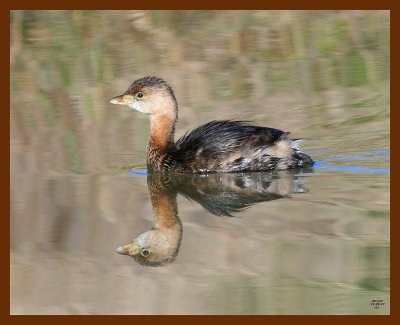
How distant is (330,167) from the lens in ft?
35.2

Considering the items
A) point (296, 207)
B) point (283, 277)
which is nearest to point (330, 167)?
point (296, 207)

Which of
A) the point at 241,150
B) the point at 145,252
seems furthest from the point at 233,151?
the point at 145,252

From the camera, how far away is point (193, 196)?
10.0 m

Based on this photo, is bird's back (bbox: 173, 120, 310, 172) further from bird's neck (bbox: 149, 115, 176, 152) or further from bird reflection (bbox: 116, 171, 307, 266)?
bird's neck (bbox: 149, 115, 176, 152)

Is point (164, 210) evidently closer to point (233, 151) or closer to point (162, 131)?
point (233, 151)

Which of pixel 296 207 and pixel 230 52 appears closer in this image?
pixel 296 207

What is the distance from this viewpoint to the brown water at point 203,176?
756 centimetres

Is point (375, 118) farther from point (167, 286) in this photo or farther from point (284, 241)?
point (167, 286)

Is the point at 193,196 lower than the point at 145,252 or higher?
higher

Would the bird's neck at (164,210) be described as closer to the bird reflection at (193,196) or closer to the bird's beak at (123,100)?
the bird reflection at (193,196)

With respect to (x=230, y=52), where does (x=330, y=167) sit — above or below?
below

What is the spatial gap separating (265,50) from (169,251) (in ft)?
24.4

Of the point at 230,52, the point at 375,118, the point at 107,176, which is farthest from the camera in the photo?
the point at 230,52

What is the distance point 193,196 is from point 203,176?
0.73m
